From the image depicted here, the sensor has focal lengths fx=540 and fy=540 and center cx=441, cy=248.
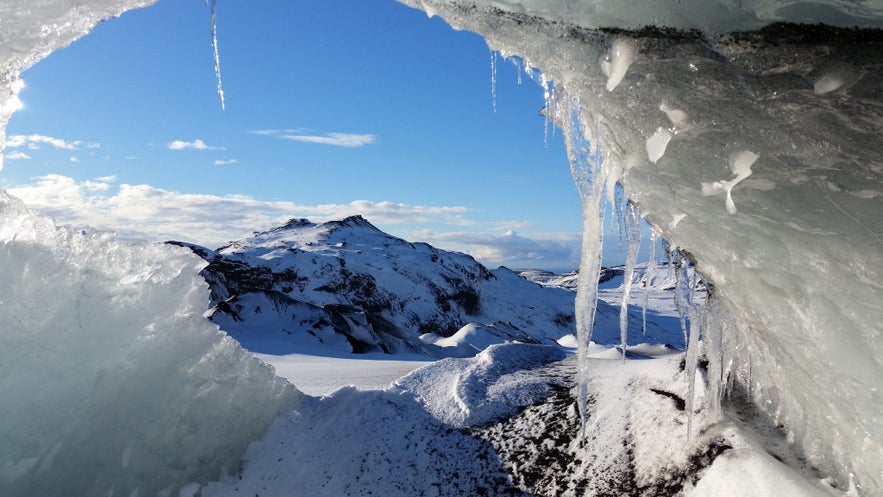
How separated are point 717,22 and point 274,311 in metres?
14.5

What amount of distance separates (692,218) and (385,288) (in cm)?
3924

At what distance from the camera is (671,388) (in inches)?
180

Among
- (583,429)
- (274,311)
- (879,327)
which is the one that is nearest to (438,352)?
(274,311)

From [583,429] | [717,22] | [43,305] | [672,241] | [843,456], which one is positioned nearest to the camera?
[717,22]

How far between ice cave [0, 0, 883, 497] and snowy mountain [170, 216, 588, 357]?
10.7m

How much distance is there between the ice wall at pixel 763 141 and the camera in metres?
1.74

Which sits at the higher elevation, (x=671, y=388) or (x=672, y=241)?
(x=672, y=241)

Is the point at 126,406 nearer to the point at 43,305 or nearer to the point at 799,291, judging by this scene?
the point at 43,305

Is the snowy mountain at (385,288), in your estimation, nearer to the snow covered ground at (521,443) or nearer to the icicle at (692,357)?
the snow covered ground at (521,443)

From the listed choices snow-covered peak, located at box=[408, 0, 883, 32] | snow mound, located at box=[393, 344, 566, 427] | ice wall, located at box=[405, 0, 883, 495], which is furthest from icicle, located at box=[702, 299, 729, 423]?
snow-covered peak, located at box=[408, 0, 883, 32]

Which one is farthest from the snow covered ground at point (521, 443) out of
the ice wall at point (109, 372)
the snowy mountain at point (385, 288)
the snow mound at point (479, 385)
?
the snowy mountain at point (385, 288)

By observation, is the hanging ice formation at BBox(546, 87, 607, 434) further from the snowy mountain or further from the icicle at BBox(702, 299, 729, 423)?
the snowy mountain

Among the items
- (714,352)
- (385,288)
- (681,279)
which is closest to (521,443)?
(714,352)

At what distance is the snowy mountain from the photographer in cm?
1728
